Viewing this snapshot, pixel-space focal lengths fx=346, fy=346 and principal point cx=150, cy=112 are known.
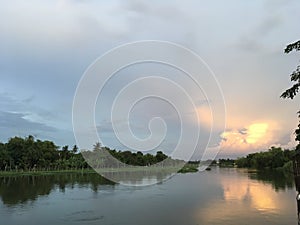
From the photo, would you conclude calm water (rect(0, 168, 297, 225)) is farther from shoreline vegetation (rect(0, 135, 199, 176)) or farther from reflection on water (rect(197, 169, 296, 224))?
shoreline vegetation (rect(0, 135, 199, 176))

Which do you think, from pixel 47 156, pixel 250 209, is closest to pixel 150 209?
pixel 250 209

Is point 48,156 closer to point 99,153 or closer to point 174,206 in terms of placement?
point 99,153

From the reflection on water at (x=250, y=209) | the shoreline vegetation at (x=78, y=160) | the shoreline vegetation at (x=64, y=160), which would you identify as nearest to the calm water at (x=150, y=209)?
the reflection on water at (x=250, y=209)

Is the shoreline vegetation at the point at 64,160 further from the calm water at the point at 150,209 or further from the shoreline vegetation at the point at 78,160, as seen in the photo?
the calm water at the point at 150,209

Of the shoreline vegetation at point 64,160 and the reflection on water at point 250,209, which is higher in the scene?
the shoreline vegetation at point 64,160

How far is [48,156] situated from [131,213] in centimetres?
2849

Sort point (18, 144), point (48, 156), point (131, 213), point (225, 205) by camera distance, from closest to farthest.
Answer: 1. point (131, 213)
2. point (225, 205)
3. point (18, 144)
4. point (48, 156)

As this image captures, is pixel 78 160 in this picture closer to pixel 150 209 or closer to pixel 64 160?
pixel 64 160

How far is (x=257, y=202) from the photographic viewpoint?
603 inches

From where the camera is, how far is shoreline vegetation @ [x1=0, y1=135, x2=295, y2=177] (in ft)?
118

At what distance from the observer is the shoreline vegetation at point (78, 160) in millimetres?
35938

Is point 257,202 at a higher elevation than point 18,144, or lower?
lower

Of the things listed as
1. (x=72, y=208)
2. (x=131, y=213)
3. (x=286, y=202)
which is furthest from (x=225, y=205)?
(x=72, y=208)

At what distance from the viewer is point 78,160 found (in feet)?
138
